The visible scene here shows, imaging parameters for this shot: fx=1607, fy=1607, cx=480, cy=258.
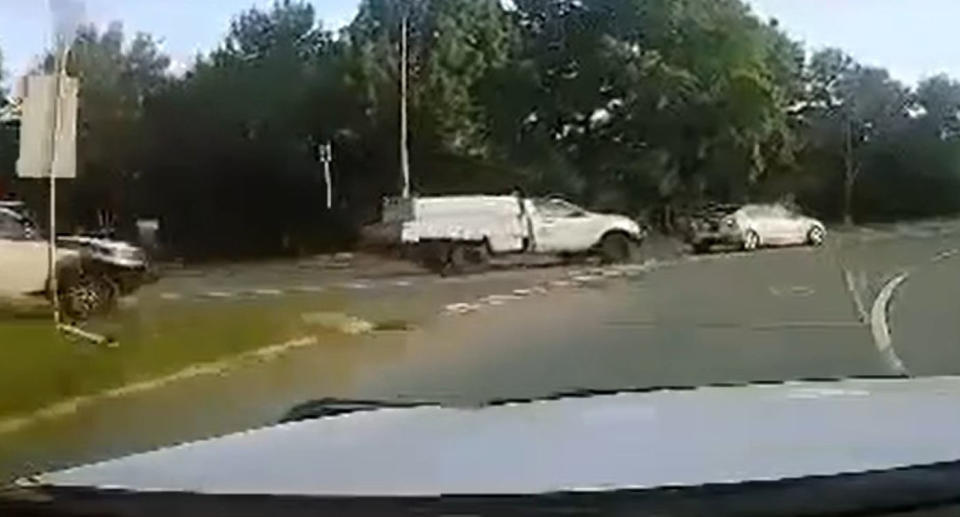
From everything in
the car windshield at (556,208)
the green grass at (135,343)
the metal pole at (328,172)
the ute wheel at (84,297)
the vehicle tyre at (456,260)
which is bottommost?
the green grass at (135,343)

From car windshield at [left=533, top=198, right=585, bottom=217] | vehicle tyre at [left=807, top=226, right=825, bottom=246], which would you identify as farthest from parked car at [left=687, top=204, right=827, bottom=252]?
car windshield at [left=533, top=198, right=585, bottom=217]

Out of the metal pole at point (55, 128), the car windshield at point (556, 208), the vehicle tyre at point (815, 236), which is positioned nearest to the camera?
the metal pole at point (55, 128)

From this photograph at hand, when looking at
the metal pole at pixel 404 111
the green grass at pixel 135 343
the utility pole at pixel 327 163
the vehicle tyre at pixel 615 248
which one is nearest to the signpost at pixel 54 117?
the green grass at pixel 135 343

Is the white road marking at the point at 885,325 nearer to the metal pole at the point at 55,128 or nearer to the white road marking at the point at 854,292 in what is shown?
the white road marking at the point at 854,292

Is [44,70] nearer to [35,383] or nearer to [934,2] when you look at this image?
[35,383]

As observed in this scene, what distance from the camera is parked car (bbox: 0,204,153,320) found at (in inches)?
110

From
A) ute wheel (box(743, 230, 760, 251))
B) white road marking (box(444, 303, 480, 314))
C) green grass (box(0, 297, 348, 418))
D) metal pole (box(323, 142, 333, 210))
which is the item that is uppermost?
→ metal pole (box(323, 142, 333, 210))

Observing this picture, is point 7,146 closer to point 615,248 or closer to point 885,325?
point 615,248

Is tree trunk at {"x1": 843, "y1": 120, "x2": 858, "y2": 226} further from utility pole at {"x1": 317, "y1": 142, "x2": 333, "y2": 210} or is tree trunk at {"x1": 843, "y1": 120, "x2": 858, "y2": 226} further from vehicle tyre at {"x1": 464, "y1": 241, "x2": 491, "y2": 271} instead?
utility pole at {"x1": 317, "y1": 142, "x2": 333, "y2": 210}

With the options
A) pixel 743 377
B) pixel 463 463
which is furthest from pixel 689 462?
pixel 743 377

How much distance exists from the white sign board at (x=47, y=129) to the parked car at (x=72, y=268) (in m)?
0.09

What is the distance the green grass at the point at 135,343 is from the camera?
272 centimetres

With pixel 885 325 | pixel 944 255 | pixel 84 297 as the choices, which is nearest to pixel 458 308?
pixel 84 297

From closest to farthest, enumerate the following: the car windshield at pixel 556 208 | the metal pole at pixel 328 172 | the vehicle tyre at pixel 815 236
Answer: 1. the metal pole at pixel 328 172
2. the car windshield at pixel 556 208
3. the vehicle tyre at pixel 815 236
